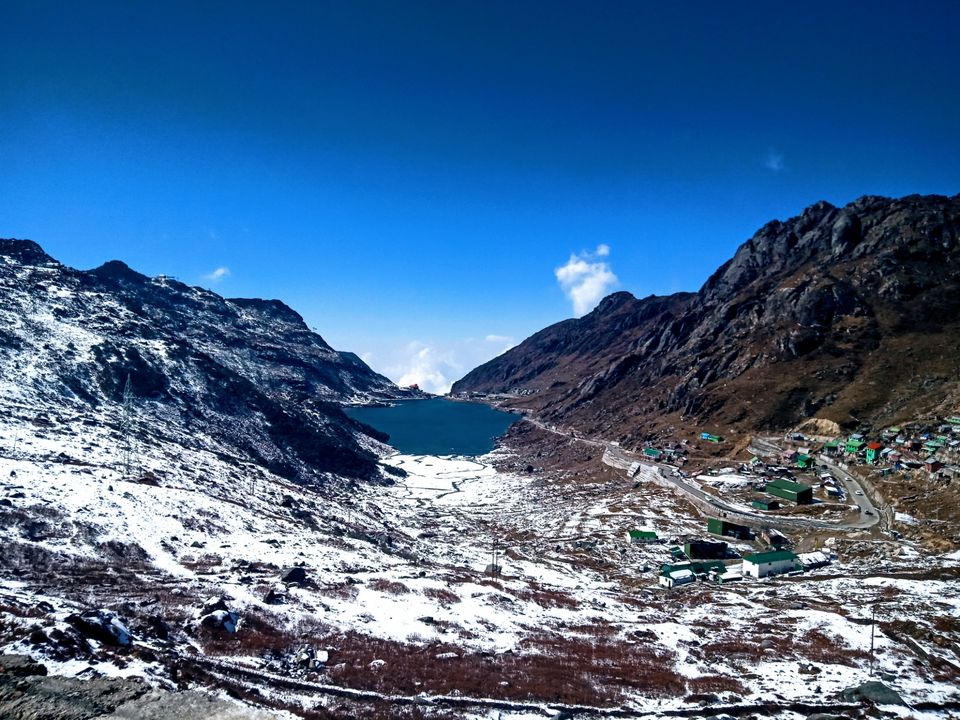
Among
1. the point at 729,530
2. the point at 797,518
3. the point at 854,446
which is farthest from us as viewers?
the point at 854,446

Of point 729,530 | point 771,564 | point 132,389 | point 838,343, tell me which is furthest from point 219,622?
point 838,343

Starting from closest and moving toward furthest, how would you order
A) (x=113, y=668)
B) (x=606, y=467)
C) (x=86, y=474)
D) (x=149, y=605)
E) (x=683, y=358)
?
(x=113, y=668) → (x=149, y=605) → (x=86, y=474) → (x=606, y=467) → (x=683, y=358)

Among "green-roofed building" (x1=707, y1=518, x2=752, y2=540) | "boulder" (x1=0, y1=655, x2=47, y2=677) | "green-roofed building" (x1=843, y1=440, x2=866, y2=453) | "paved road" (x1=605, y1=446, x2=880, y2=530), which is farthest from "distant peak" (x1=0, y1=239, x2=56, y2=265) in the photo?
"green-roofed building" (x1=843, y1=440, x2=866, y2=453)

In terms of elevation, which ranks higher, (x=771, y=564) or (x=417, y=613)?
(x=771, y=564)

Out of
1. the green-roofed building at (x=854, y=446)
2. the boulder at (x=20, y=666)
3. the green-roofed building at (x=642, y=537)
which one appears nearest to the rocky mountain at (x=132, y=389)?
the boulder at (x=20, y=666)

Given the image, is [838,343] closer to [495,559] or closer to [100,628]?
[495,559]

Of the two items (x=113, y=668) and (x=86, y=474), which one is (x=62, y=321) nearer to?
(x=86, y=474)

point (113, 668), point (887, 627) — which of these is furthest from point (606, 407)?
point (113, 668)
